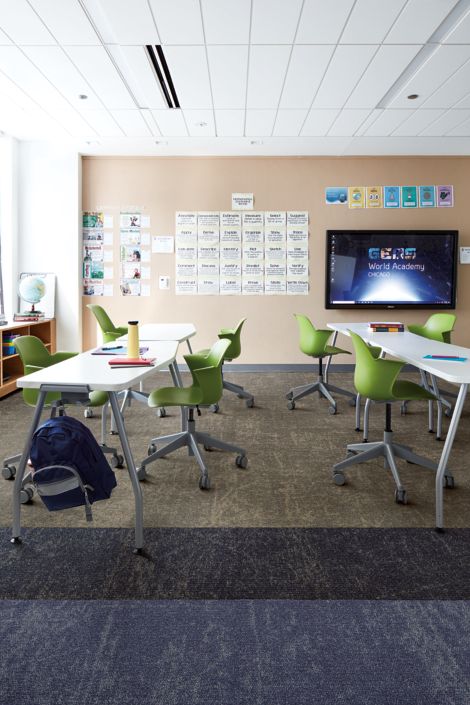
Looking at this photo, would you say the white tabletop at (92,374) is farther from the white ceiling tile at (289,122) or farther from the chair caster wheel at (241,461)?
the white ceiling tile at (289,122)

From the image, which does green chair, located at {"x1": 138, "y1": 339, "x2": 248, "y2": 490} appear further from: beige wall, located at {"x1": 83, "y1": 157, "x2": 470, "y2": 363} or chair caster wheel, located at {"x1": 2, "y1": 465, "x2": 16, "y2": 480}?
beige wall, located at {"x1": 83, "y1": 157, "x2": 470, "y2": 363}

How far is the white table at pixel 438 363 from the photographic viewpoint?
2.44 meters

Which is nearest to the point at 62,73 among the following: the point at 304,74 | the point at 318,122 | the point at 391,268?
the point at 304,74

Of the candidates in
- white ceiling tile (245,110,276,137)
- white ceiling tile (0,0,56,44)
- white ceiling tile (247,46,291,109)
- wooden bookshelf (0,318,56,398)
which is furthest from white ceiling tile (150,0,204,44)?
wooden bookshelf (0,318,56,398)

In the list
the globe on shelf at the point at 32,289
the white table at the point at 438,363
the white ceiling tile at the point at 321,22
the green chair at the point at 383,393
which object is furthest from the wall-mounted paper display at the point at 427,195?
the globe on shelf at the point at 32,289

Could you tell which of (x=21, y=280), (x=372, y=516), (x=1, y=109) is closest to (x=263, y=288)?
(x=21, y=280)

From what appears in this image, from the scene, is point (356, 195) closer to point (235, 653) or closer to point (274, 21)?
point (274, 21)

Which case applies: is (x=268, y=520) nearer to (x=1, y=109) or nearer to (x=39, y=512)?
(x=39, y=512)

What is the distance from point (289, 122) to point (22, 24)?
9.38 feet

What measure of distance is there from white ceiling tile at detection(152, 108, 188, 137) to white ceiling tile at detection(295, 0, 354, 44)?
1.88 metres

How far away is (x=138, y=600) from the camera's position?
1.91m

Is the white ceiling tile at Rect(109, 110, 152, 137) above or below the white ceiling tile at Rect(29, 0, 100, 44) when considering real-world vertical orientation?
above

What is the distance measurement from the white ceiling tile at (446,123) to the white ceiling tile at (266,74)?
1.87 metres

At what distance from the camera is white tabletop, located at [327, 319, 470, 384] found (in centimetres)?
253
